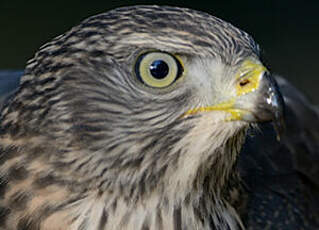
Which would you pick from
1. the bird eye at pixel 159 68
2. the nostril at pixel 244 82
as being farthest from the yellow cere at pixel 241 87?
the bird eye at pixel 159 68

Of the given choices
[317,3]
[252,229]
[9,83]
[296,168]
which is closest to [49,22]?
[317,3]

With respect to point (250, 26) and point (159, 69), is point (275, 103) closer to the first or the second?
point (159, 69)

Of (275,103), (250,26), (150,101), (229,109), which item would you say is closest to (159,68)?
(150,101)

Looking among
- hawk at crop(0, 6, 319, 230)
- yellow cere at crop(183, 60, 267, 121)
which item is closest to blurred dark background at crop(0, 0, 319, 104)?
hawk at crop(0, 6, 319, 230)

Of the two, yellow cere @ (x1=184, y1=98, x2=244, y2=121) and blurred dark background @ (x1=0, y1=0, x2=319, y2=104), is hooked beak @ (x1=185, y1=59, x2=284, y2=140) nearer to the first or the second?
yellow cere @ (x1=184, y1=98, x2=244, y2=121)

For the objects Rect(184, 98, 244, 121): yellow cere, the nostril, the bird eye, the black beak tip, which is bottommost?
the black beak tip

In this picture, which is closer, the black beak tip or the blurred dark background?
the black beak tip
